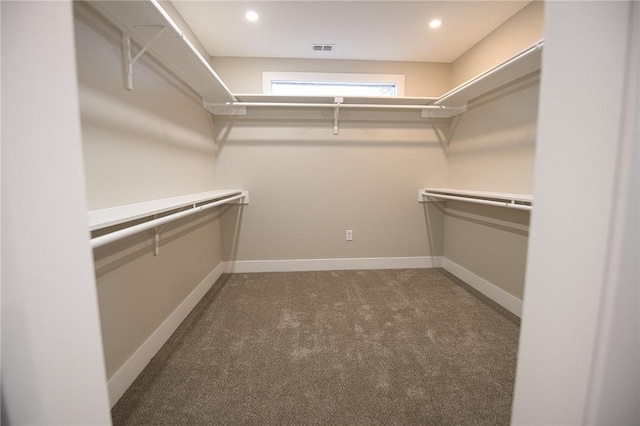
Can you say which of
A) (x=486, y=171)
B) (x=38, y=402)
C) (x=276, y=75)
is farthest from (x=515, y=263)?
(x=276, y=75)

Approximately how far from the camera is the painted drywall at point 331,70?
7.73 ft

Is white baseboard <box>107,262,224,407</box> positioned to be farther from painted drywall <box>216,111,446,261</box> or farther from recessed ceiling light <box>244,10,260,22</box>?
recessed ceiling light <box>244,10,260,22</box>

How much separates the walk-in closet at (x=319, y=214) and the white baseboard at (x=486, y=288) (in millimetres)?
25

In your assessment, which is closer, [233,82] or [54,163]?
[54,163]

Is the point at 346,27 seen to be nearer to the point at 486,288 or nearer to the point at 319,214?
the point at 319,214

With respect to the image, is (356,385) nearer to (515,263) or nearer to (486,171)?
(515,263)

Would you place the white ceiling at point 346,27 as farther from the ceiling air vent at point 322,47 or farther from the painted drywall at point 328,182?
the painted drywall at point 328,182

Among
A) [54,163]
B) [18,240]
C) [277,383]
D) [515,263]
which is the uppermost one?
[54,163]

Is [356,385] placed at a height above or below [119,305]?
below

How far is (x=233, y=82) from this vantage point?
2.37m

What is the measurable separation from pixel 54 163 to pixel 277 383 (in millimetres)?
1189

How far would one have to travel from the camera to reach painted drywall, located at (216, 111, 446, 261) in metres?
2.44

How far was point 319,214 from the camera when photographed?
8.45ft

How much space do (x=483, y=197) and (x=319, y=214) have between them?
1.47 meters
